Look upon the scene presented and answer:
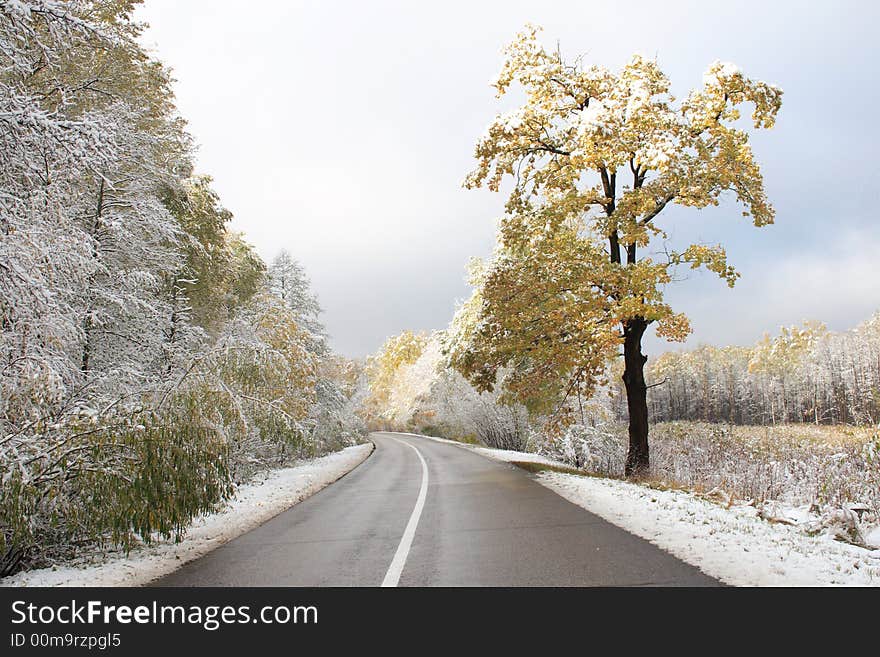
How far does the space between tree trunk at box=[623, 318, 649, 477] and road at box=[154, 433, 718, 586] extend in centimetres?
541

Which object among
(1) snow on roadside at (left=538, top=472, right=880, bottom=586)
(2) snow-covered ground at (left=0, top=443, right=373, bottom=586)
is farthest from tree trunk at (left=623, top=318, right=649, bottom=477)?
(2) snow-covered ground at (left=0, top=443, right=373, bottom=586)

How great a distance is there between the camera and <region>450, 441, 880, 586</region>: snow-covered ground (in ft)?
18.7

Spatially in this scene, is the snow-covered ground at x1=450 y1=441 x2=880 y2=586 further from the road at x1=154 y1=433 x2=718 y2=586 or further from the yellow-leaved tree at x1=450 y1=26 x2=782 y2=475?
the yellow-leaved tree at x1=450 y1=26 x2=782 y2=475

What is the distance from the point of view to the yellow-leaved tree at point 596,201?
13.9 metres

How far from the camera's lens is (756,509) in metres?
9.53

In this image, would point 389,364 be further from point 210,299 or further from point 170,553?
point 170,553

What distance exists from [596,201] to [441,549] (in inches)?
455

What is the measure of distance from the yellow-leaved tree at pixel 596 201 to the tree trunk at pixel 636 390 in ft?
0.11

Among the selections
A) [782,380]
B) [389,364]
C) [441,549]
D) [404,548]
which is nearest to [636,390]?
[441,549]

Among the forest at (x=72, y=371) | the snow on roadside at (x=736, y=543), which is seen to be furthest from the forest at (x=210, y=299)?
the snow on roadside at (x=736, y=543)
